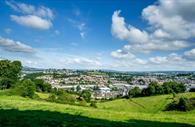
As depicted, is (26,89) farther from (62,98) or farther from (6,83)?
(6,83)

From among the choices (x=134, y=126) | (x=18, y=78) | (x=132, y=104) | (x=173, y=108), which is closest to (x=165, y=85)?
(x=132, y=104)

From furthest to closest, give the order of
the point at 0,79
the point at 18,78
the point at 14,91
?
the point at 18,78, the point at 0,79, the point at 14,91

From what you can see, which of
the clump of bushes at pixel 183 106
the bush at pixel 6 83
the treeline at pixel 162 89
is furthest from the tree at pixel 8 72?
the clump of bushes at pixel 183 106

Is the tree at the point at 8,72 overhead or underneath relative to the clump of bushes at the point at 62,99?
overhead

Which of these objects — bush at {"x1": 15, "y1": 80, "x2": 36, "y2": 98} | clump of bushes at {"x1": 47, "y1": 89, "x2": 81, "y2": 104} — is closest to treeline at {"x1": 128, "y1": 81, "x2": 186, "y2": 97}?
clump of bushes at {"x1": 47, "y1": 89, "x2": 81, "y2": 104}

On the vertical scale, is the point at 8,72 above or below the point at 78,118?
above

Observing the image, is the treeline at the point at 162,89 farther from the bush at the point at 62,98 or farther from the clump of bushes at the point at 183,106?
the clump of bushes at the point at 183,106

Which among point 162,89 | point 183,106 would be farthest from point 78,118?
point 162,89

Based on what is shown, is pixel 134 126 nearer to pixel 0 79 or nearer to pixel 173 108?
pixel 173 108

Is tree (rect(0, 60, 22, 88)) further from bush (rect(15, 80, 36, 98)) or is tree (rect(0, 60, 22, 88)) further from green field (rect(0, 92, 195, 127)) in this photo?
green field (rect(0, 92, 195, 127))

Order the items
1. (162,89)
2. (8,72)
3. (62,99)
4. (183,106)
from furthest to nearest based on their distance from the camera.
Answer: (162,89) < (8,72) < (62,99) < (183,106)

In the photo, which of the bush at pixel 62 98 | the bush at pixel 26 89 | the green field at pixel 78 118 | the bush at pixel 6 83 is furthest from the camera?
the bush at pixel 6 83
